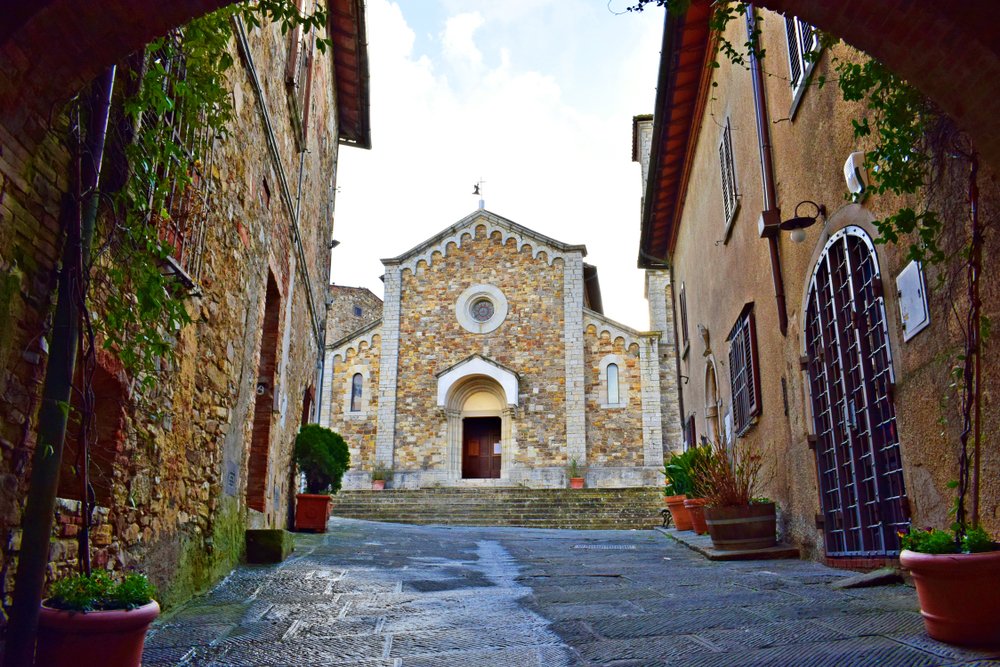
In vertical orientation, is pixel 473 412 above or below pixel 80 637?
above

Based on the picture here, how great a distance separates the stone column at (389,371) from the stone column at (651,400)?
7.18 metres

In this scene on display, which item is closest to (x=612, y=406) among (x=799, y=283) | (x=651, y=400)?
(x=651, y=400)

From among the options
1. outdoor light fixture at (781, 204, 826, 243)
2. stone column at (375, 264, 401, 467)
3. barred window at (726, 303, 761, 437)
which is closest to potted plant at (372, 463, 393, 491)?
stone column at (375, 264, 401, 467)

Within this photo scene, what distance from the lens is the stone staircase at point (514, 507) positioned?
16.2m

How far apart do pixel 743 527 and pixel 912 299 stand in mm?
3271

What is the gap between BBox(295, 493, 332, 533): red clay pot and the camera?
9.62 m

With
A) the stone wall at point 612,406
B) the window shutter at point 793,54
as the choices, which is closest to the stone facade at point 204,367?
the window shutter at point 793,54

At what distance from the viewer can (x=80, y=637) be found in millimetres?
A: 2512

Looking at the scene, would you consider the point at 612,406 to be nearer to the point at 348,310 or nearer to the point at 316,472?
the point at 316,472

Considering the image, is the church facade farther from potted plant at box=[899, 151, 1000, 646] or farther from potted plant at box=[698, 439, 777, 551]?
potted plant at box=[899, 151, 1000, 646]

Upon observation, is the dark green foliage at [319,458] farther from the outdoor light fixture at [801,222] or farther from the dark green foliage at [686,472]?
the outdoor light fixture at [801,222]

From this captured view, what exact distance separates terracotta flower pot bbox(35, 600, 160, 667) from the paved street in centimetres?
57

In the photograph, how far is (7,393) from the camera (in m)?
2.61

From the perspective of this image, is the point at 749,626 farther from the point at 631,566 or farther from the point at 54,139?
the point at 54,139
